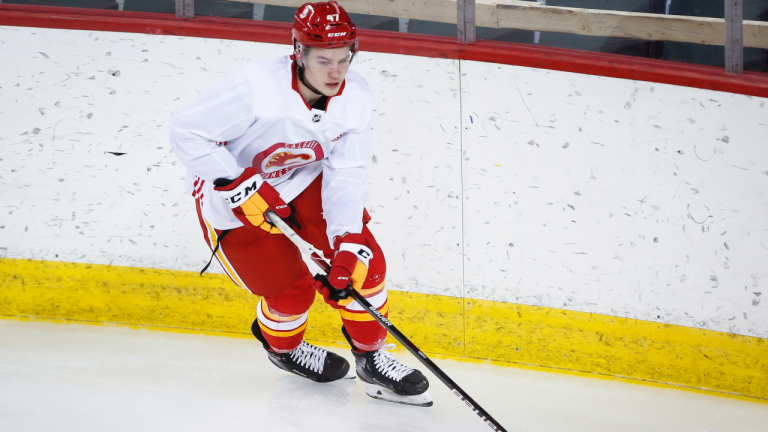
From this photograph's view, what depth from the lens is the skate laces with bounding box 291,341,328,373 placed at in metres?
2.08

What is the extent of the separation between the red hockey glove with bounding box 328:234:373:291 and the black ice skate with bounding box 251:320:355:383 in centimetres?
42

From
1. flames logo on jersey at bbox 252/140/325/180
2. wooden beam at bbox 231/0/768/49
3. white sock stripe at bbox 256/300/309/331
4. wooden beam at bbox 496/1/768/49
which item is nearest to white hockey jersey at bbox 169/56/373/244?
flames logo on jersey at bbox 252/140/325/180

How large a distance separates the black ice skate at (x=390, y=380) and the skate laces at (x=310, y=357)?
132 mm

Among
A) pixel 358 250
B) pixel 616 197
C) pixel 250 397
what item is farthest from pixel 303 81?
pixel 616 197

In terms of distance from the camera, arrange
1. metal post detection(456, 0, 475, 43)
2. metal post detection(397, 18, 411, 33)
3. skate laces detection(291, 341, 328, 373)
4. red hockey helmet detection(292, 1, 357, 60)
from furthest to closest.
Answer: metal post detection(397, 18, 411, 33)
metal post detection(456, 0, 475, 43)
skate laces detection(291, 341, 328, 373)
red hockey helmet detection(292, 1, 357, 60)

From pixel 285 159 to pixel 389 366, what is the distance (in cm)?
70

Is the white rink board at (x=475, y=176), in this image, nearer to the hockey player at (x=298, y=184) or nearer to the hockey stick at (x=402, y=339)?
the hockey player at (x=298, y=184)

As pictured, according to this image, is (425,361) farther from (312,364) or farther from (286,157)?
(286,157)

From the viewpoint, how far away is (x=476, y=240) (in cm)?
232

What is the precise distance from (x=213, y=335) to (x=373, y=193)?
81cm

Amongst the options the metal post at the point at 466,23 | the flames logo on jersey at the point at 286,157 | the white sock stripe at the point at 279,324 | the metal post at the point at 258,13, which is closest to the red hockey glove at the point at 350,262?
the flames logo on jersey at the point at 286,157

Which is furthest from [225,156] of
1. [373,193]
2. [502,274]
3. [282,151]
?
[502,274]

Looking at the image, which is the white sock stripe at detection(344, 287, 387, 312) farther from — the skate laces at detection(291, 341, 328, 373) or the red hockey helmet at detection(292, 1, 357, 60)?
the red hockey helmet at detection(292, 1, 357, 60)

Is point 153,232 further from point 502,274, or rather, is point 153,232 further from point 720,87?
point 720,87
